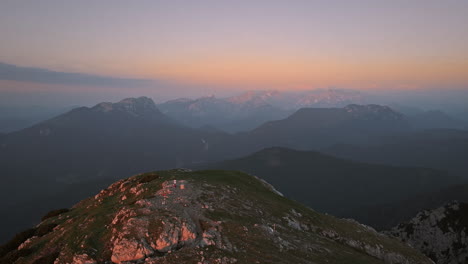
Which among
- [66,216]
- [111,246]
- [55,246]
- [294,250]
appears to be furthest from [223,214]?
[66,216]

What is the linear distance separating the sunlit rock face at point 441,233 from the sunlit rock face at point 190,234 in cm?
6815

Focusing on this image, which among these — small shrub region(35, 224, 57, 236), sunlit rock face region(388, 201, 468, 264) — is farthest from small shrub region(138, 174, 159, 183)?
sunlit rock face region(388, 201, 468, 264)

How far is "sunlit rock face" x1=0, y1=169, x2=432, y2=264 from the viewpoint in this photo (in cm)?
2838

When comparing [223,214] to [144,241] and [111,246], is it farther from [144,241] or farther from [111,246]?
[111,246]

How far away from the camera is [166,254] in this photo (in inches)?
1099

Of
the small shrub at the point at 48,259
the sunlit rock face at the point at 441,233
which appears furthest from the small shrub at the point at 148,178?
the sunlit rock face at the point at 441,233

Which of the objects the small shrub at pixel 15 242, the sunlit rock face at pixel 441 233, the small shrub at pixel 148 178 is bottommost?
the sunlit rock face at pixel 441 233

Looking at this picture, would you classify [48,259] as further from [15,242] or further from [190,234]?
[190,234]

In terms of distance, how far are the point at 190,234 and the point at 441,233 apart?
4806 inches

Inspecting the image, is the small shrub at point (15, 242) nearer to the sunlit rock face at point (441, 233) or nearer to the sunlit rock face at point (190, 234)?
the sunlit rock face at point (190, 234)

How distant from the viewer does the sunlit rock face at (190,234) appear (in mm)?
28375

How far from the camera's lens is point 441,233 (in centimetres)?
10762

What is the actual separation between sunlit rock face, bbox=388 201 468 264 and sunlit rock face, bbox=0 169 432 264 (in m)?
68.1

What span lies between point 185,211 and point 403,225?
122309mm
